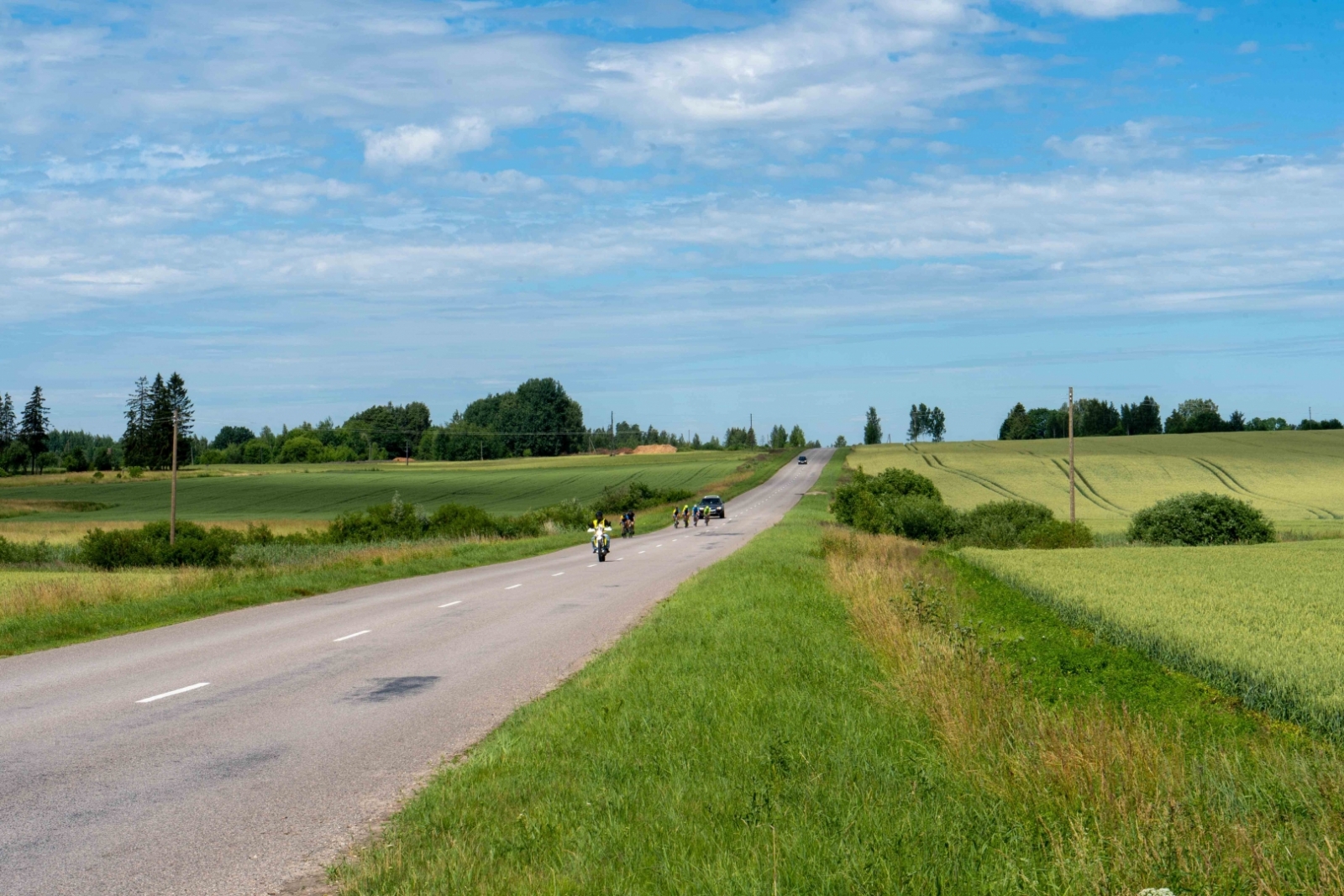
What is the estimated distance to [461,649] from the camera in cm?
1563

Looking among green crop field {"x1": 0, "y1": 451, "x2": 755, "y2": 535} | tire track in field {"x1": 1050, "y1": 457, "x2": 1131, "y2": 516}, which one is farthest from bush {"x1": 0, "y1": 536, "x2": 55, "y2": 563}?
tire track in field {"x1": 1050, "y1": 457, "x2": 1131, "y2": 516}

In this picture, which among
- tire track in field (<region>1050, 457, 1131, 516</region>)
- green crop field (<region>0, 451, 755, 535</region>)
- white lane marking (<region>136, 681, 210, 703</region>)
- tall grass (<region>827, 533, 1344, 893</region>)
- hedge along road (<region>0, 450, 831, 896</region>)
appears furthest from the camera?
green crop field (<region>0, 451, 755, 535</region>)

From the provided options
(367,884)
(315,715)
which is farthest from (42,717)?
(367,884)

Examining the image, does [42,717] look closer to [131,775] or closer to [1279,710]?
[131,775]

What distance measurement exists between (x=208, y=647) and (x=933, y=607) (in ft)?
34.9

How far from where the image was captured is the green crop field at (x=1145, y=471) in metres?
77.9

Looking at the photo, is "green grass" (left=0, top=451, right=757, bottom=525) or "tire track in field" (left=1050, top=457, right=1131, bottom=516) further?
"green grass" (left=0, top=451, right=757, bottom=525)

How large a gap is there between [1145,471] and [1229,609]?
3453 inches

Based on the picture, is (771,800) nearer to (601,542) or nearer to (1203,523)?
(601,542)

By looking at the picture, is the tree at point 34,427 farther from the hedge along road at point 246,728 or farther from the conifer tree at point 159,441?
the hedge along road at point 246,728

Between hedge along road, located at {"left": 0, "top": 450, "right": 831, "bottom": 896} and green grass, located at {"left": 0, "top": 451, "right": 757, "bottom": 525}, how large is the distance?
72871mm

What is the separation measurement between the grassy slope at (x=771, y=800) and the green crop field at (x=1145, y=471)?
52.3 m

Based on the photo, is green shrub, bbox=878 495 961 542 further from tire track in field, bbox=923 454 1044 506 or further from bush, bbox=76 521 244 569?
bush, bbox=76 521 244 569

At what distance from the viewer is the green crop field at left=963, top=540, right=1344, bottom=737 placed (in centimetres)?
1216
